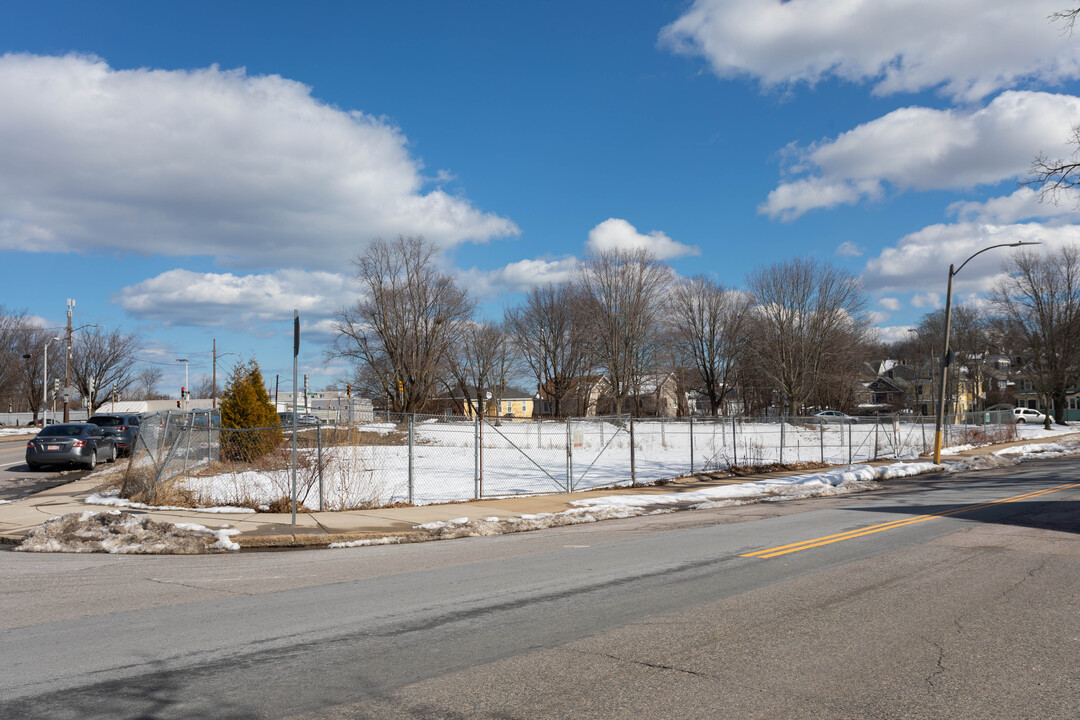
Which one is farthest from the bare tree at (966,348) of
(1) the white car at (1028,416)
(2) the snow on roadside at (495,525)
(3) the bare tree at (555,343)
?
(2) the snow on roadside at (495,525)

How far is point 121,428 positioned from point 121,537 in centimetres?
2246

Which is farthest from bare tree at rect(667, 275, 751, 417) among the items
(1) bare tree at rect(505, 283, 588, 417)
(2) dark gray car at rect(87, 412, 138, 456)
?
(2) dark gray car at rect(87, 412, 138, 456)

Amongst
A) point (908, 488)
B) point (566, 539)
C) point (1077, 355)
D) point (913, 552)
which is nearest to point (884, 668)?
point (913, 552)

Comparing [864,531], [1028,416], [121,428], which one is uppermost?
[121,428]

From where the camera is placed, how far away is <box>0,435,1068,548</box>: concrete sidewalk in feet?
39.3

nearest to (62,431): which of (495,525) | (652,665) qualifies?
(495,525)

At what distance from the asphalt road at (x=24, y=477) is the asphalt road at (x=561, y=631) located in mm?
10644

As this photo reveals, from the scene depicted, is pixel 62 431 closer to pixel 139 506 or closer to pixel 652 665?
pixel 139 506

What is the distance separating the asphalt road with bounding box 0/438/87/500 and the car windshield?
1272 millimetres

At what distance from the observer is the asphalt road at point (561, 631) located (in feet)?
15.3

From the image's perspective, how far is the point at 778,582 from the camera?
27.0ft

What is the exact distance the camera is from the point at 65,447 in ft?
80.5

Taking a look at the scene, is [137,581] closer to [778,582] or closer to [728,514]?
[778,582]

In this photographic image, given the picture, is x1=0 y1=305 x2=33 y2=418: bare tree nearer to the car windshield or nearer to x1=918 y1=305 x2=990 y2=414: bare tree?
the car windshield
